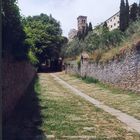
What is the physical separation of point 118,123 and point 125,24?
139 ft

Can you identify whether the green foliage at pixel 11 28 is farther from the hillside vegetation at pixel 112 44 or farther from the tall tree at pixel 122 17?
the tall tree at pixel 122 17

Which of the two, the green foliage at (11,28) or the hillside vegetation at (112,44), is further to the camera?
the hillside vegetation at (112,44)

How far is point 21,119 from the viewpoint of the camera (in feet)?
37.9

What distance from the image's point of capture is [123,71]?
25250mm

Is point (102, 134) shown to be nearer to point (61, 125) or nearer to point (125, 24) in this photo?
point (61, 125)

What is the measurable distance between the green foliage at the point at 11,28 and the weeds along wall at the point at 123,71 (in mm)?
→ 9677

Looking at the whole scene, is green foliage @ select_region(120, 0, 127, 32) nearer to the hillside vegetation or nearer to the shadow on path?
the hillside vegetation

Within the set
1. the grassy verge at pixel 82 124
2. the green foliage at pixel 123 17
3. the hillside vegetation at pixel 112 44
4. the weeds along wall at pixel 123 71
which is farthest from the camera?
the green foliage at pixel 123 17

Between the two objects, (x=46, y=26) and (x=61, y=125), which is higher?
(x=46, y=26)

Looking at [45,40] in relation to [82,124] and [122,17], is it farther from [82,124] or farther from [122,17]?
[82,124]

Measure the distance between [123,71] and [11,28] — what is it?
14.8 meters

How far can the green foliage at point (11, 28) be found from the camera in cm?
1033

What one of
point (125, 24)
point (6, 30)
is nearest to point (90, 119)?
point (6, 30)

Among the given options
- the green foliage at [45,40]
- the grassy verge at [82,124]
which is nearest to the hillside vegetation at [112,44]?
Answer: the green foliage at [45,40]
